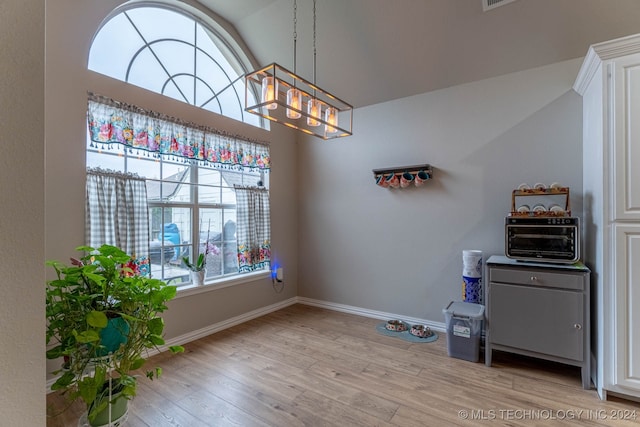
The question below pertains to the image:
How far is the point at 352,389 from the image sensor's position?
2.19 metres

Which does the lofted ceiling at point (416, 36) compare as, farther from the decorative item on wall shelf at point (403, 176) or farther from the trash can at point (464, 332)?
the trash can at point (464, 332)

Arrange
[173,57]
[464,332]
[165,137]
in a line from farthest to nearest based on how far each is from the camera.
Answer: [173,57] < [165,137] < [464,332]

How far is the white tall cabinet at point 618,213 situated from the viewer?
1933 mm

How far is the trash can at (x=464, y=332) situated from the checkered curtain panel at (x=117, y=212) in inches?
114

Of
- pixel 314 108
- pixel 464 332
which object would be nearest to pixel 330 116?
pixel 314 108

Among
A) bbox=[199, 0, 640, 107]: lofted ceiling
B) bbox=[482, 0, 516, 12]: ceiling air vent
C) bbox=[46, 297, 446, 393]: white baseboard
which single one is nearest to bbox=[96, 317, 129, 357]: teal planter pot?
bbox=[46, 297, 446, 393]: white baseboard

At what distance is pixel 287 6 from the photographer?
3.09m

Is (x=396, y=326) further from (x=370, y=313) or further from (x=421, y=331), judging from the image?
(x=370, y=313)

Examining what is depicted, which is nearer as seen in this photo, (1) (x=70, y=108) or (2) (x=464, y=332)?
(1) (x=70, y=108)

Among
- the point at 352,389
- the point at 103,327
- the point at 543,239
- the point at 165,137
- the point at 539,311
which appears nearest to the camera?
the point at 103,327

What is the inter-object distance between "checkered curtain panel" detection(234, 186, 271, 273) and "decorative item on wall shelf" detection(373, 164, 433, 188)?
1.52 metres

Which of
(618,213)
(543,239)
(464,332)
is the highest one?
(618,213)

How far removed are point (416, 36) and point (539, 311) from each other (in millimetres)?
2756

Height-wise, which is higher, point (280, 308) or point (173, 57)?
point (173, 57)
